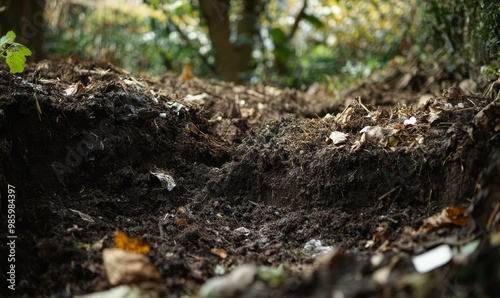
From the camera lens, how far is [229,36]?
6344mm

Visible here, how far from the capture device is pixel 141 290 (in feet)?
4.97

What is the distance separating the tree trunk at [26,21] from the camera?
5.43 metres

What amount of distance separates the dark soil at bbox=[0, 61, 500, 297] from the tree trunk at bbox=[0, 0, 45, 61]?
9.12 feet

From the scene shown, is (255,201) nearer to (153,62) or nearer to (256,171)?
(256,171)

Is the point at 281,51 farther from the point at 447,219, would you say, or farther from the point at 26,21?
the point at 447,219

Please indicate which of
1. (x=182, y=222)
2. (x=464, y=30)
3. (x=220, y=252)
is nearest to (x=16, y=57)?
(x=182, y=222)

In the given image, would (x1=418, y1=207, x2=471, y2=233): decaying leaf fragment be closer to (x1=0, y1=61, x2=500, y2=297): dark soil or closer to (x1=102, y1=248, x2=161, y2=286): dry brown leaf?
(x1=0, y1=61, x2=500, y2=297): dark soil

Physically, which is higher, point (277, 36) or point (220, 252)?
point (277, 36)

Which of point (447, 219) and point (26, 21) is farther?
point (26, 21)

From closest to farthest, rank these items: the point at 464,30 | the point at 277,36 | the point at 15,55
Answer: the point at 15,55 → the point at 464,30 → the point at 277,36

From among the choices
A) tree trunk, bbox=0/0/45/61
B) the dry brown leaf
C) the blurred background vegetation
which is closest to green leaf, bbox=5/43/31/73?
the dry brown leaf

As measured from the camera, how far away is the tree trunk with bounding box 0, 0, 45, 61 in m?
5.43

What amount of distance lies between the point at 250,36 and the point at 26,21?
2550 mm

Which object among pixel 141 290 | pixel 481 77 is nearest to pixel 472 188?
pixel 141 290
